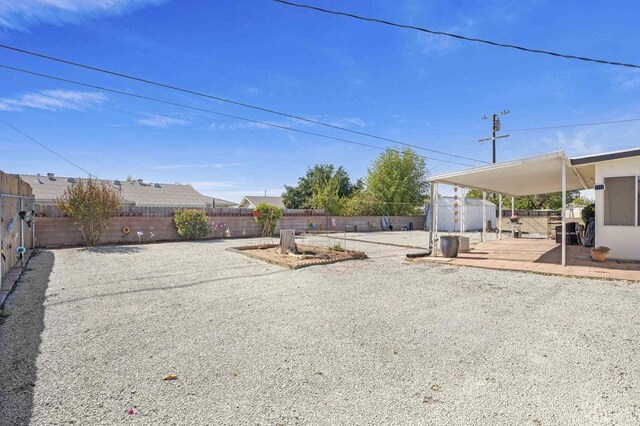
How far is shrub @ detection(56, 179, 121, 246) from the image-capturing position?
472 inches

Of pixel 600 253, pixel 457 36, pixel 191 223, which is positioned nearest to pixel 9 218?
pixel 191 223

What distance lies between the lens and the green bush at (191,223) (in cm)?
1470

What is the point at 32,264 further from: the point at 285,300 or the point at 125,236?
the point at 285,300

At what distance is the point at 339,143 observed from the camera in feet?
62.6

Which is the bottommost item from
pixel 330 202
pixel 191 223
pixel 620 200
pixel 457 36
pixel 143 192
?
pixel 191 223

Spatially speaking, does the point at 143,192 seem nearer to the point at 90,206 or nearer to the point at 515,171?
the point at 90,206

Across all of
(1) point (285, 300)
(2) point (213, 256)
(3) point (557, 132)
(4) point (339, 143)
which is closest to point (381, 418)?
(1) point (285, 300)

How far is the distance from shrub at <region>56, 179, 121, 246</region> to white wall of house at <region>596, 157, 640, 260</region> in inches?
629

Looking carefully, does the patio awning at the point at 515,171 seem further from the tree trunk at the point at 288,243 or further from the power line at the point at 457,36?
the tree trunk at the point at 288,243

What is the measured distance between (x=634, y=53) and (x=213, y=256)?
1194 cm

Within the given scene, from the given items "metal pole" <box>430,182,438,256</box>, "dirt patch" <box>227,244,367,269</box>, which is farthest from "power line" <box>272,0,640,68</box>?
"dirt patch" <box>227,244,367,269</box>

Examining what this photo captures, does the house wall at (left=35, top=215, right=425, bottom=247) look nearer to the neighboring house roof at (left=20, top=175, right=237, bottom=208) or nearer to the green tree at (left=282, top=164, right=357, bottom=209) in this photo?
the neighboring house roof at (left=20, top=175, right=237, bottom=208)

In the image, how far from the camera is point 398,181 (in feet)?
97.6

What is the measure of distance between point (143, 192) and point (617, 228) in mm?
26333
